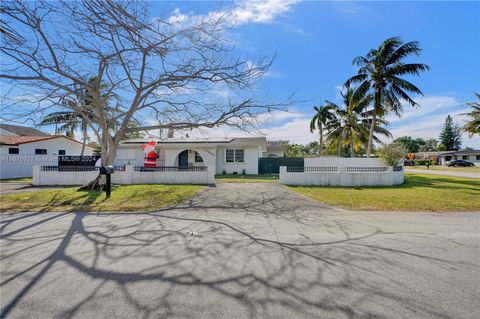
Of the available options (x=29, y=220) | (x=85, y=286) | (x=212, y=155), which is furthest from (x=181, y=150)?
(x=85, y=286)

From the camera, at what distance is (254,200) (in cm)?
879

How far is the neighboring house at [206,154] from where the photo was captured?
19.9 meters

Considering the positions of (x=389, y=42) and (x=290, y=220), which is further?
(x=389, y=42)

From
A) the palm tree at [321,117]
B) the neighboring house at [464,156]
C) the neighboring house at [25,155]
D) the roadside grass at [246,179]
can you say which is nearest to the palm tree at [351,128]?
the palm tree at [321,117]

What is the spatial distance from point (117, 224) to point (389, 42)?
2317cm

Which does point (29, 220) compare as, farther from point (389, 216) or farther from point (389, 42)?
point (389, 42)

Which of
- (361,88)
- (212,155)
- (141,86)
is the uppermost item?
(361,88)

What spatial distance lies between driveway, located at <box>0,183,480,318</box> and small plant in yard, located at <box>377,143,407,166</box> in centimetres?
1205

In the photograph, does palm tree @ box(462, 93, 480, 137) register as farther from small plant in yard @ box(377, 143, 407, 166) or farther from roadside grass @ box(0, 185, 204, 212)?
roadside grass @ box(0, 185, 204, 212)

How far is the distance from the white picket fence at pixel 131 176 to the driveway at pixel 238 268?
7.72 meters

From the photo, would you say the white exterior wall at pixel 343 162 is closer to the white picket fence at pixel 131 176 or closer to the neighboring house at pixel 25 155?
the white picket fence at pixel 131 176

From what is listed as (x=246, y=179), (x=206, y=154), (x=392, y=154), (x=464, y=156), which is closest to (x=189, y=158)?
(x=206, y=154)

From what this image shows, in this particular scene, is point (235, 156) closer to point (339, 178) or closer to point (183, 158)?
point (183, 158)

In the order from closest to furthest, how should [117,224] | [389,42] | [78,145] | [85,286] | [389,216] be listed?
1. [85,286]
2. [117,224]
3. [389,216]
4. [389,42]
5. [78,145]
